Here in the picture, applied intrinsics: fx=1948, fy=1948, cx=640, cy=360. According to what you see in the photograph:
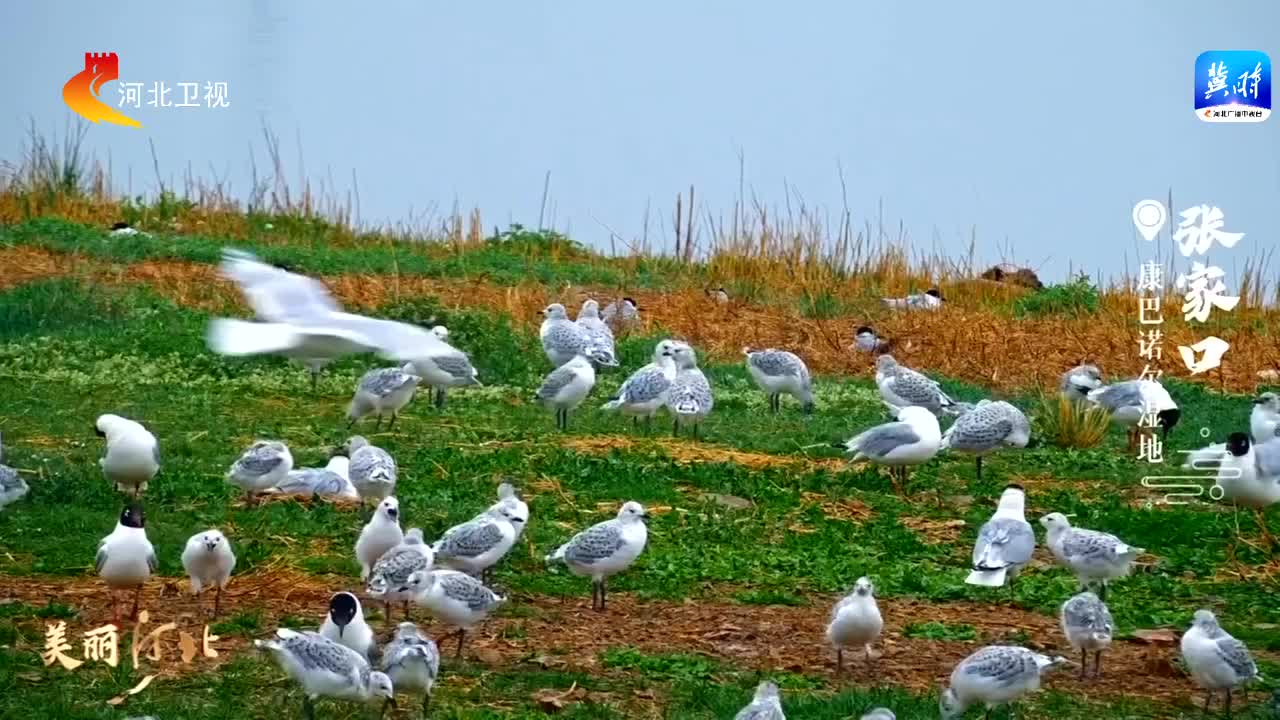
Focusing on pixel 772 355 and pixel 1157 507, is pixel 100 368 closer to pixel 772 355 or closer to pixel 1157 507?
pixel 772 355

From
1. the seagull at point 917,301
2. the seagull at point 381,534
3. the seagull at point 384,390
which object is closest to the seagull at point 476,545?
the seagull at point 381,534

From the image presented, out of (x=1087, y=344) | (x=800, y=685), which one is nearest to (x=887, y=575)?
(x=800, y=685)

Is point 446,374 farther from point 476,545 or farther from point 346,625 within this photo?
point 346,625

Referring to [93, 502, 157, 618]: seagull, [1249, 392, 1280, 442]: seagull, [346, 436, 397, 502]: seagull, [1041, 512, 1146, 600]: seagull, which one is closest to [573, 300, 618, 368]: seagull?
[1249, 392, 1280, 442]: seagull

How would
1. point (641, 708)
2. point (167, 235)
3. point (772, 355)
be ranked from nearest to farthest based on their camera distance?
point (641, 708), point (772, 355), point (167, 235)

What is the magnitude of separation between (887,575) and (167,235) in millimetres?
15922

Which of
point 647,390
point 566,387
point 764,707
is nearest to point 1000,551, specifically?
point 764,707

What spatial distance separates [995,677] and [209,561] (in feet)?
12.0

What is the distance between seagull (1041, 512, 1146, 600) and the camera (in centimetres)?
998

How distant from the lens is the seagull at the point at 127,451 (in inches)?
441

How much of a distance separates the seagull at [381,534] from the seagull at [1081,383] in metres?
8.27

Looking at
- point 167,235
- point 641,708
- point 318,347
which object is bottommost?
point 641,708

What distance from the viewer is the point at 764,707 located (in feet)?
23.9

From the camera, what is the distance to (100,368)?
16.8 metres
